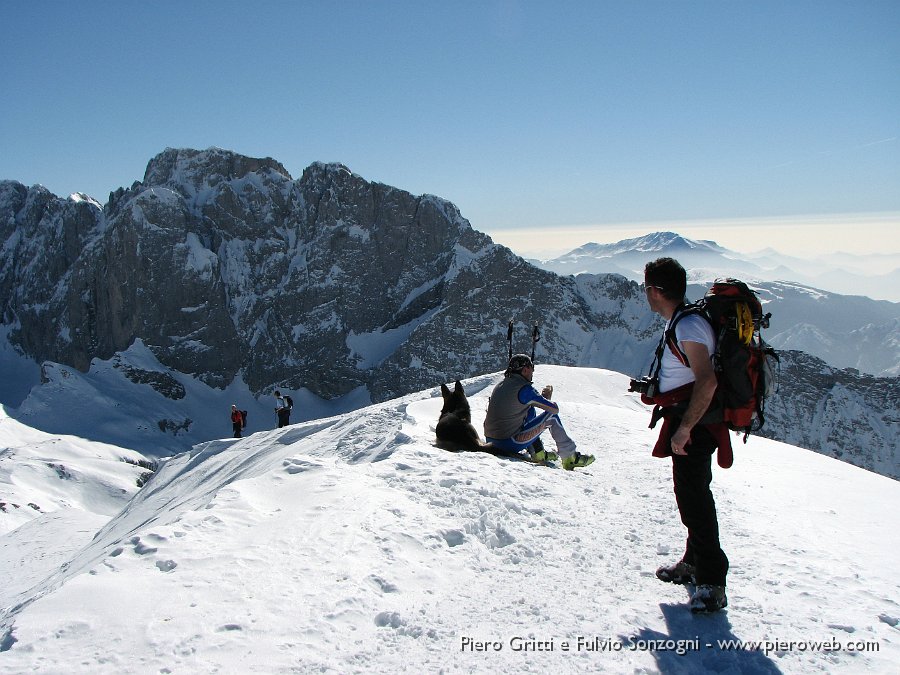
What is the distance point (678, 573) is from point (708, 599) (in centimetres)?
50

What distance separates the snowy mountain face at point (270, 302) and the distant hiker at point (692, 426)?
134016 millimetres

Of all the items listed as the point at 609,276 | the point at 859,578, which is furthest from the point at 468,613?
the point at 609,276

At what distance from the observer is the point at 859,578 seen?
4.91 metres

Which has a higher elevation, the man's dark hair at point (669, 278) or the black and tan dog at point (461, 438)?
the man's dark hair at point (669, 278)

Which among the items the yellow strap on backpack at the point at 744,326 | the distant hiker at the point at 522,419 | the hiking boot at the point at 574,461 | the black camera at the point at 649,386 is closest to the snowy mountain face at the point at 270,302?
the distant hiker at the point at 522,419

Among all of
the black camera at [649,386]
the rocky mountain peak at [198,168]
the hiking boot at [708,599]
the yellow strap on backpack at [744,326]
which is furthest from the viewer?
the rocky mountain peak at [198,168]

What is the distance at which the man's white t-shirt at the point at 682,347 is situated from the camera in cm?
436

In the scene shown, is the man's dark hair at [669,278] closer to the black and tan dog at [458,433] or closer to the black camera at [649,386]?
the black camera at [649,386]

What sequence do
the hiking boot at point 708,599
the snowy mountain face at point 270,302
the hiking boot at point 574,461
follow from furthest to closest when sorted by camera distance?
the snowy mountain face at point 270,302 → the hiking boot at point 574,461 → the hiking boot at point 708,599

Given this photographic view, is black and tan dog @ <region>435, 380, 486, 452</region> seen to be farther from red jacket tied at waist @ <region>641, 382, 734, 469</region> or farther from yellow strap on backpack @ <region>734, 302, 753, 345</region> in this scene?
yellow strap on backpack @ <region>734, 302, 753, 345</region>

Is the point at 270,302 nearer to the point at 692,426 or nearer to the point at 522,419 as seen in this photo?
the point at 522,419

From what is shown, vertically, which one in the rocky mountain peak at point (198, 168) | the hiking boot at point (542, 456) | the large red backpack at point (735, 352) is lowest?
the hiking boot at point (542, 456)

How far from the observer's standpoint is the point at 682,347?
14.5 feet

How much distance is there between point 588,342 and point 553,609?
522 feet
